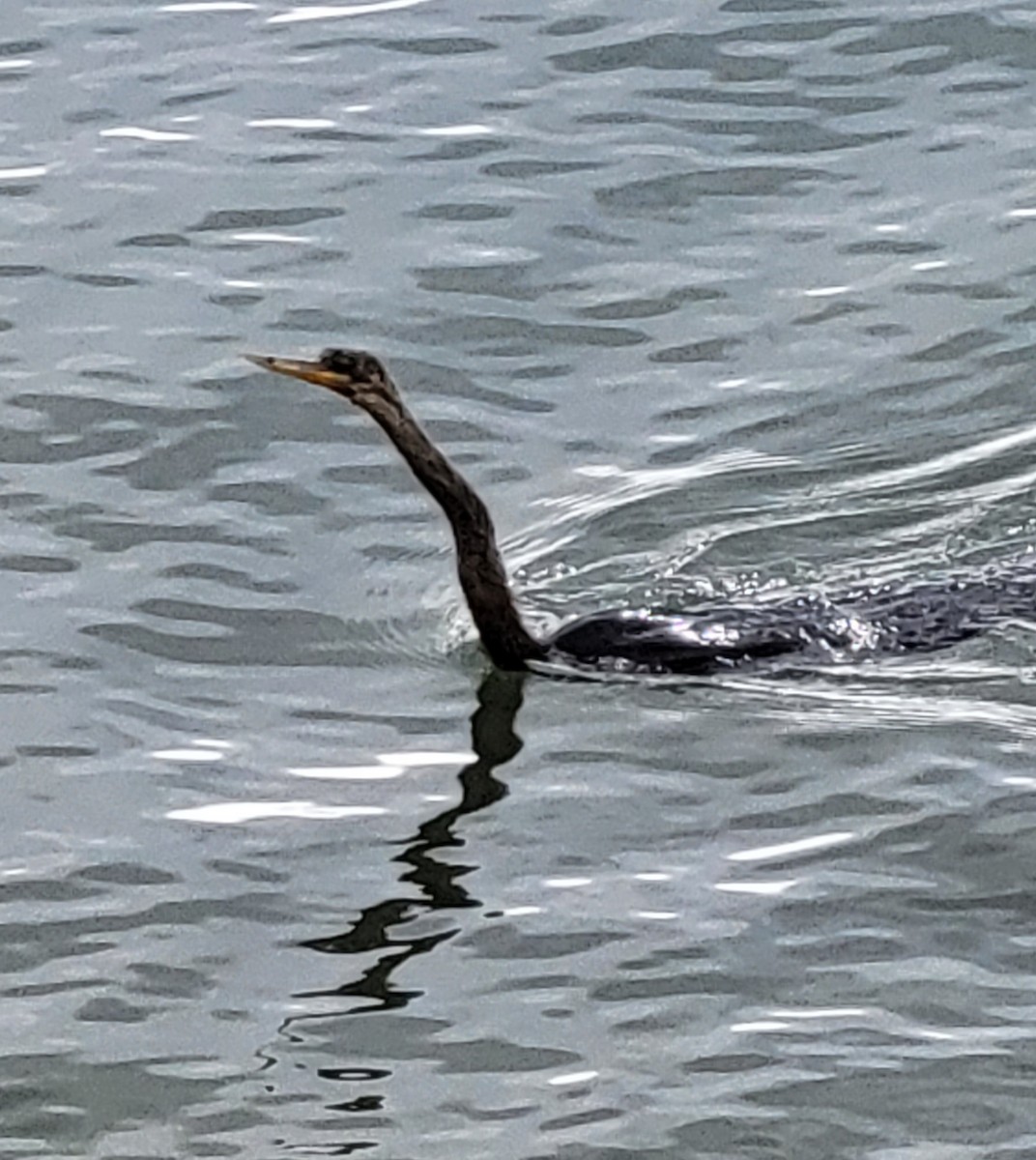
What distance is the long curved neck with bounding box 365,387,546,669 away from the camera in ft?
30.6

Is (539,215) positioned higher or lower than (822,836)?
higher

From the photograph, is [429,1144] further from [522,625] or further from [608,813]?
[522,625]

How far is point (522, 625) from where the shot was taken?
31.8 feet

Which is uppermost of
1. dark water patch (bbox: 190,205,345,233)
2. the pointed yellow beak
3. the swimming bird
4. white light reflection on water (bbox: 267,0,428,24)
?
white light reflection on water (bbox: 267,0,428,24)

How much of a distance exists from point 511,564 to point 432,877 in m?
1.80

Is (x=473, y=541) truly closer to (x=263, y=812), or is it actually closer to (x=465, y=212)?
(x=263, y=812)

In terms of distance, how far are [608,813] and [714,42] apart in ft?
17.9

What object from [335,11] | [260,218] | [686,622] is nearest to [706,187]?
[260,218]

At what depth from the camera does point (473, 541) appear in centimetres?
951

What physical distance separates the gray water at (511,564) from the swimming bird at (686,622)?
4.4 inches

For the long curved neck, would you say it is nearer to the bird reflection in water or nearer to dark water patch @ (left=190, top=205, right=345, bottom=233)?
the bird reflection in water

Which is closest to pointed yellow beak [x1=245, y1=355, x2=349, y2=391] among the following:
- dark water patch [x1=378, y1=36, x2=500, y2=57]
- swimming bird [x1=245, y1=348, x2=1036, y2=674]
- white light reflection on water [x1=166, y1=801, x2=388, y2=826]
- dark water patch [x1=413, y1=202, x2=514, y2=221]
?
swimming bird [x1=245, y1=348, x2=1036, y2=674]

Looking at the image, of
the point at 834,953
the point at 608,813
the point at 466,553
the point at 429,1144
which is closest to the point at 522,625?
the point at 466,553

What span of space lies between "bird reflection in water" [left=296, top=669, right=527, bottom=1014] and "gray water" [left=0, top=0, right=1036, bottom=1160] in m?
0.01
